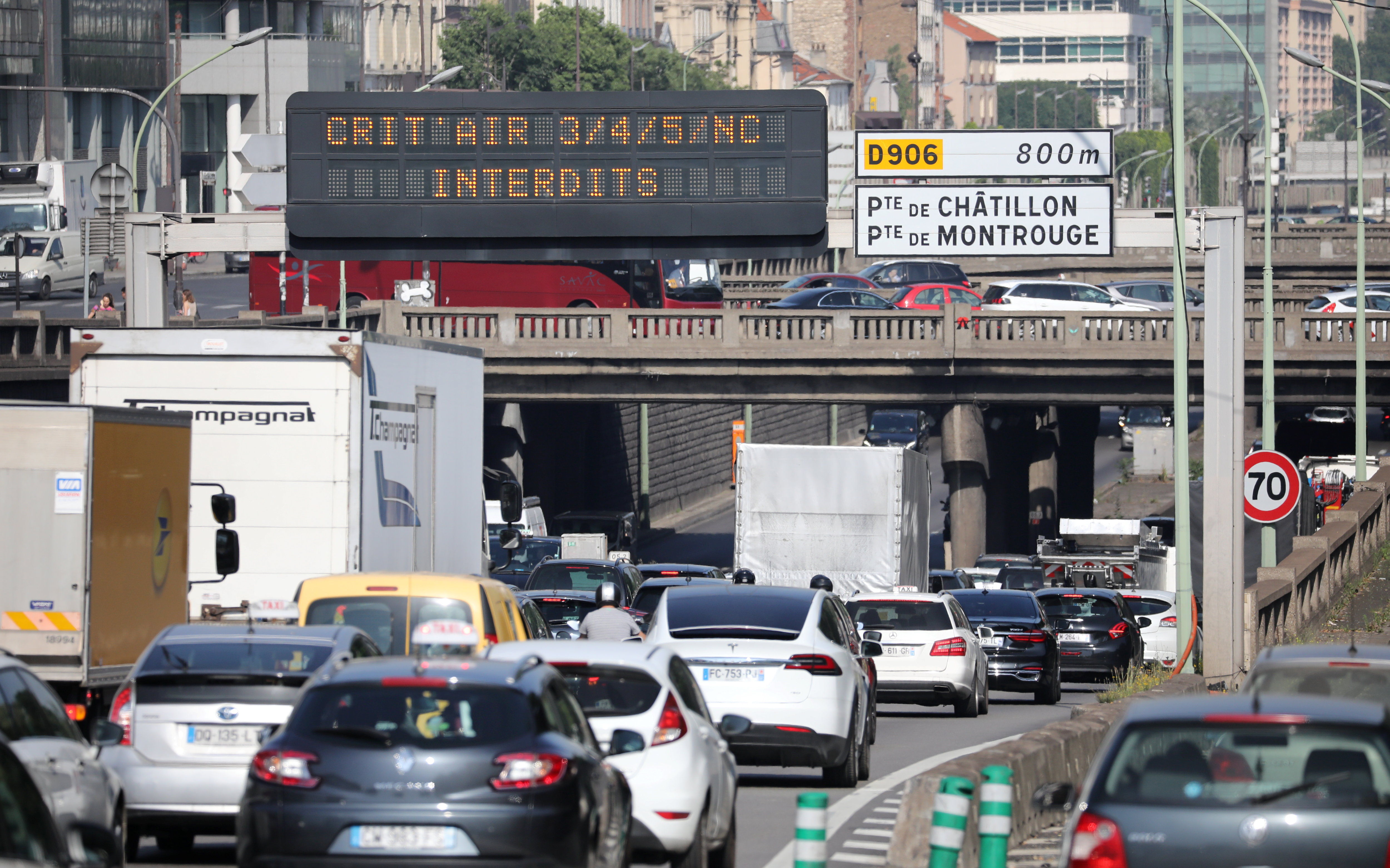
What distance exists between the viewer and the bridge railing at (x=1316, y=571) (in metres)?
24.7

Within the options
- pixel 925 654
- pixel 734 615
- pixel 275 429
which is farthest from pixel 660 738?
pixel 925 654

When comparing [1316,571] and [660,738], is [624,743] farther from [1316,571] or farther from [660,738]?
[1316,571]

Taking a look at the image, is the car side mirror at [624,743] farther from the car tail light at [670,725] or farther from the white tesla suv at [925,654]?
the white tesla suv at [925,654]

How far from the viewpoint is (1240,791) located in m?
7.94

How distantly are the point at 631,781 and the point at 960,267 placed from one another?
3037 inches

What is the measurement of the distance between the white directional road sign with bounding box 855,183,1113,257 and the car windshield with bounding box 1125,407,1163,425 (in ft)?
224

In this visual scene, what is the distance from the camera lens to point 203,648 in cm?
1162

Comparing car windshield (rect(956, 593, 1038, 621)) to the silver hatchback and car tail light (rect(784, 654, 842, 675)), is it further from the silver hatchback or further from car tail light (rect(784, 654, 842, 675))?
the silver hatchback

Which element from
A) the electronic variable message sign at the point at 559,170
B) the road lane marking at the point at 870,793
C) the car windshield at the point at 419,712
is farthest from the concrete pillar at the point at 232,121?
the car windshield at the point at 419,712

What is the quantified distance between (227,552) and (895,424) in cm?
7487

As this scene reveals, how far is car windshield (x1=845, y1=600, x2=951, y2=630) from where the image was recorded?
22.7 metres

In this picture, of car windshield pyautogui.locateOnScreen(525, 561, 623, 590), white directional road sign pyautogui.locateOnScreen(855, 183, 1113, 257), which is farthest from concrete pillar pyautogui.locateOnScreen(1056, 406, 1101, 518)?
white directional road sign pyautogui.locateOnScreen(855, 183, 1113, 257)

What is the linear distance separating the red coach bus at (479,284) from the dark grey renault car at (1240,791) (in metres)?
45.1

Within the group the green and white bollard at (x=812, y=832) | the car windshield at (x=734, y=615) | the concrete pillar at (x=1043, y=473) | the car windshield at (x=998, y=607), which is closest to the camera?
the green and white bollard at (x=812, y=832)
